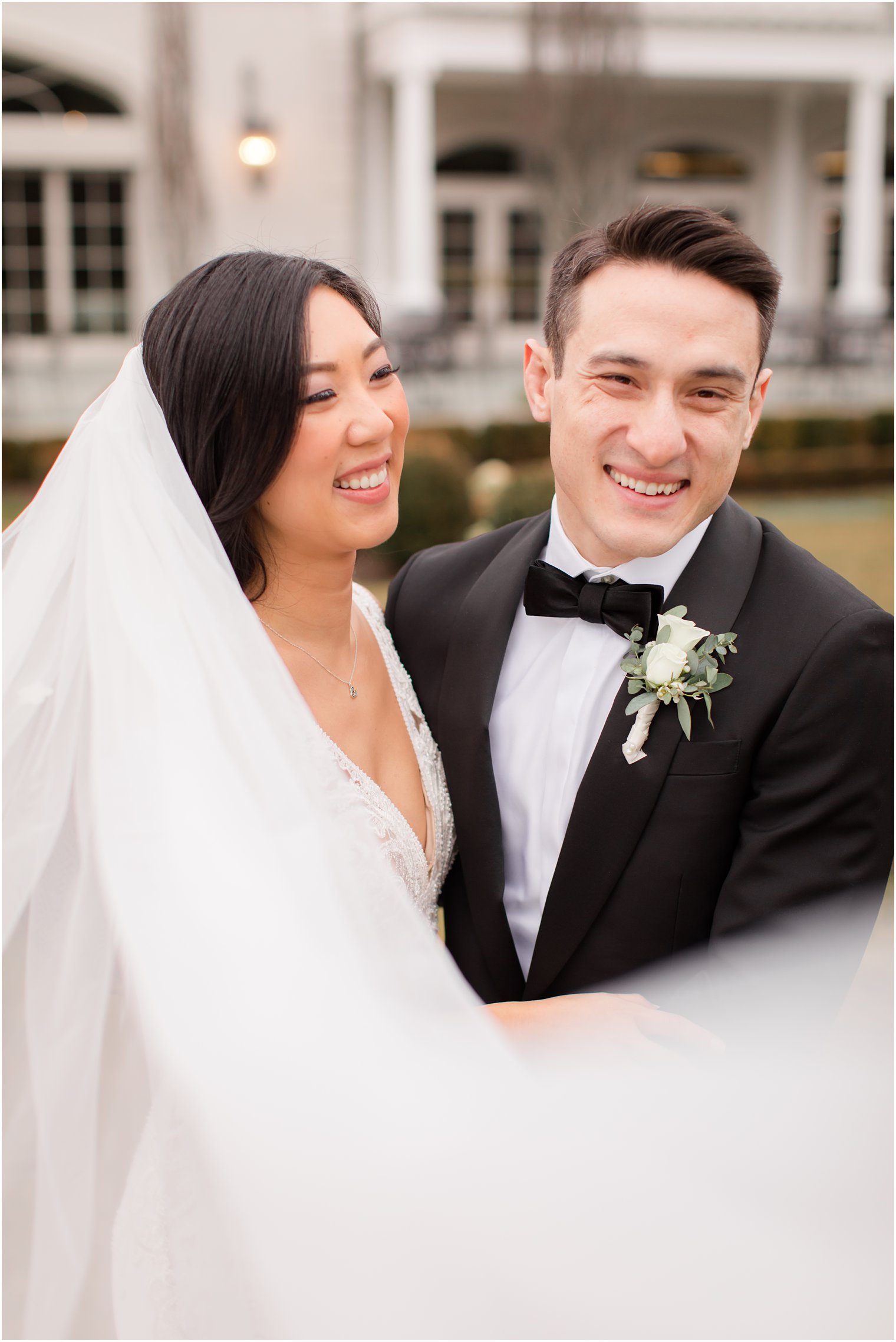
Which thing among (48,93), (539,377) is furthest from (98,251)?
(539,377)

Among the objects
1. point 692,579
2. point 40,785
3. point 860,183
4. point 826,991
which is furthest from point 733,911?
point 860,183

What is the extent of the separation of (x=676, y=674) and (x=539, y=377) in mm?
772

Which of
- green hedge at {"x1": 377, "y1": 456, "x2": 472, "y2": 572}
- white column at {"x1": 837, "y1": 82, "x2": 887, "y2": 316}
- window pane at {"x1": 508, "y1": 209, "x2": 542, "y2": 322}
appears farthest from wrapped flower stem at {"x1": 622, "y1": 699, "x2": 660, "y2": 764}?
window pane at {"x1": 508, "y1": 209, "x2": 542, "y2": 322}

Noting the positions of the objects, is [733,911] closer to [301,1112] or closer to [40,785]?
[301,1112]

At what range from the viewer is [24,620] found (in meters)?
2.13

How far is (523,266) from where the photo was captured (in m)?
18.6

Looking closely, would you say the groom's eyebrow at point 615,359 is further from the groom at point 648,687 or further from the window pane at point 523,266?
the window pane at point 523,266

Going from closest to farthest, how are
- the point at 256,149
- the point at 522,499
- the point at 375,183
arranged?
the point at 522,499 → the point at 256,149 → the point at 375,183

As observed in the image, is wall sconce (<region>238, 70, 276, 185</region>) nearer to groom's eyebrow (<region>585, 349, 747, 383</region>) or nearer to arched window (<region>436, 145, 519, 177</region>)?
arched window (<region>436, 145, 519, 177</region>)

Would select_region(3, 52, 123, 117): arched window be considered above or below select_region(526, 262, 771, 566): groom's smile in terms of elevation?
above

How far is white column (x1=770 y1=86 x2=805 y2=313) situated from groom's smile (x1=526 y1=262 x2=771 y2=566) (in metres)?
17.2

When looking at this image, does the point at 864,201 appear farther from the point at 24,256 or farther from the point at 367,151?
the point at 24,256

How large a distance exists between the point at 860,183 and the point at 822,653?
55.4 ft

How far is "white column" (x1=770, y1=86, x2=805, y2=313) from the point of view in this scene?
18359mm
